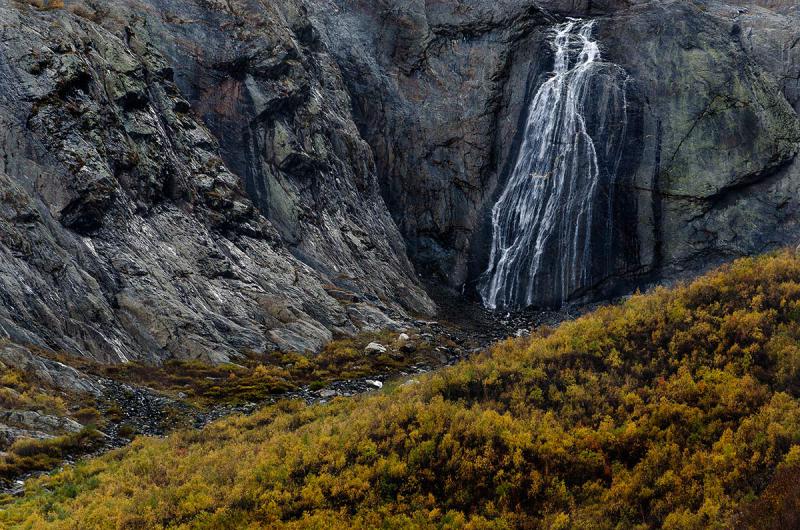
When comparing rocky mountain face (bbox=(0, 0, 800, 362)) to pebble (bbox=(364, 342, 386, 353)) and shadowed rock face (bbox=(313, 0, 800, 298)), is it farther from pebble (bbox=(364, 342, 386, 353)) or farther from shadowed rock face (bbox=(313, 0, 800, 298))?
pebble (bbox=(364, 342, 386, 353))

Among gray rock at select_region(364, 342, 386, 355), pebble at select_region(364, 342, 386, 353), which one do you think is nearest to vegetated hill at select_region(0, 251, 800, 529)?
gray rock at select_region(364, 342, 386, 355)

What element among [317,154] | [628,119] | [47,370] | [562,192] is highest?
[628,119]

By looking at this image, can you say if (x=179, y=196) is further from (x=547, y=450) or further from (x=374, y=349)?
(x=547, y=450)

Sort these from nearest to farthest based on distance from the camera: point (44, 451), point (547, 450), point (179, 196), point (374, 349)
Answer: point (547, 450)
point (44, 451)
point (374, 349)
point (179, 196)

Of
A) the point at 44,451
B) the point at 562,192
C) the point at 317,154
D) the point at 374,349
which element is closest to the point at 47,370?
the point at 44,451

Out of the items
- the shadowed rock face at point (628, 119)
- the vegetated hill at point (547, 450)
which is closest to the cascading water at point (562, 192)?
the shadowed rock face at point (628, 119)

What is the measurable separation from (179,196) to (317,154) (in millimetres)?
16691

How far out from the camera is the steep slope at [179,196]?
32.9 meters

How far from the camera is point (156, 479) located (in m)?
17.2

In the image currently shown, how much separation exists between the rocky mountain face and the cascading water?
113 cm

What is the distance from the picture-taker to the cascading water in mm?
61906

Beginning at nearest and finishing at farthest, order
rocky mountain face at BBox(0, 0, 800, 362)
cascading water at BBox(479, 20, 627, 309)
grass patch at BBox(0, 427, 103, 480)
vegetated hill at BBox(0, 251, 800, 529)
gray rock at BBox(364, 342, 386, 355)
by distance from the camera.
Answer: vegetated hill at BBox(0, 251, 800, 529)
grass patch at BBox(0, 427, 103, 480)
rocky mountain face at BBox(0, 0, 800, 362)
gray rock at BBox(364, 342, 386, 355)
cascading water at BBox(479, 20, 627, 309)

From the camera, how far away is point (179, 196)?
142ft

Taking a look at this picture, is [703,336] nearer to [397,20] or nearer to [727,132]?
[727,132]
